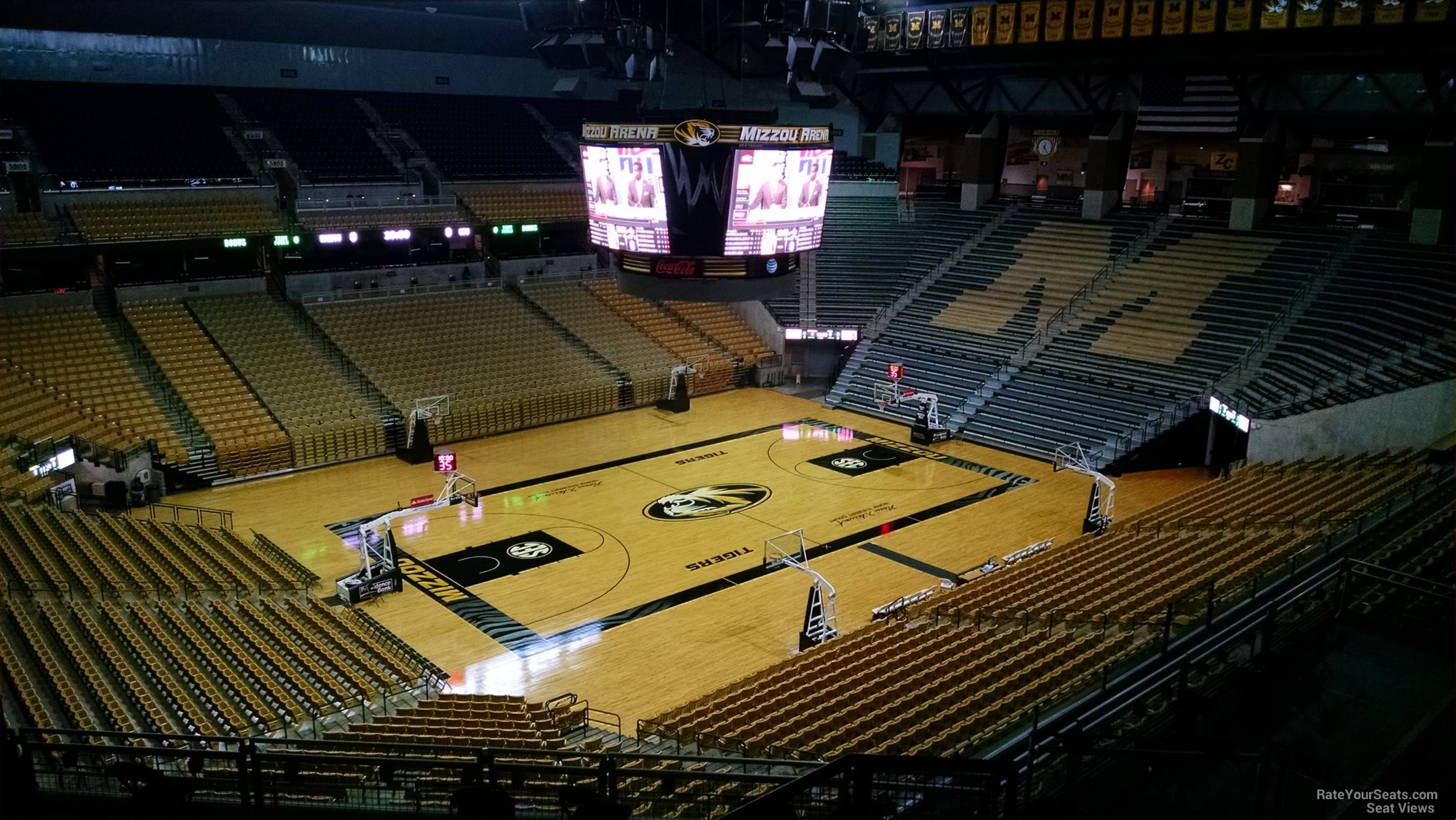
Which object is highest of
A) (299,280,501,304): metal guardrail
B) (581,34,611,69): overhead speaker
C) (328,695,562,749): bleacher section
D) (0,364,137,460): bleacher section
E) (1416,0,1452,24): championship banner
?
(1416,0,1452,24): championship banner

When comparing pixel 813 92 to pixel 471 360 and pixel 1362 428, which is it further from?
pixel 1362 428

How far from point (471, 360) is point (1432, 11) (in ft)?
82.1

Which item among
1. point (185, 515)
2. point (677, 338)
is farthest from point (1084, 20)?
point (185, 515)

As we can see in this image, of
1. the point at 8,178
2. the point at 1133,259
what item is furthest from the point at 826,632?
the point at 8,178

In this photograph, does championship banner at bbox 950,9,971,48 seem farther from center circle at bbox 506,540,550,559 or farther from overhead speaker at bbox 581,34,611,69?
center circle at bbox 506,540,550,559

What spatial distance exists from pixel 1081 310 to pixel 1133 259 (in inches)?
104

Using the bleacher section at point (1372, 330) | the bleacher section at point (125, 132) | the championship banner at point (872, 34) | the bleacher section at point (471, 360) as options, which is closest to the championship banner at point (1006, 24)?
the championship banner at point (872, 34)

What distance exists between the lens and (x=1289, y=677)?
891 cm

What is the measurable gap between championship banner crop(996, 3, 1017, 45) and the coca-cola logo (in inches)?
627

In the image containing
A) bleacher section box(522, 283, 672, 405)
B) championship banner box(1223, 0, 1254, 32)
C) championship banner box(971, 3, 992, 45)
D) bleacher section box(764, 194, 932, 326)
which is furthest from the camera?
bleacher section box(764, 194, 932, 326)

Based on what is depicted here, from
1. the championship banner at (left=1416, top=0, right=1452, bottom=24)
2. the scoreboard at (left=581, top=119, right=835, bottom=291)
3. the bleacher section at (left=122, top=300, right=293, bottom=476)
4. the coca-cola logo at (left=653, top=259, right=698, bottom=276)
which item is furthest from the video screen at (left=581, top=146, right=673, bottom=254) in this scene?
the championship banner at (left=1416, top=0, right=1452, bottom=24)

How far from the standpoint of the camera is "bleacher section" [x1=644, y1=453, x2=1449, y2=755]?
10.8m

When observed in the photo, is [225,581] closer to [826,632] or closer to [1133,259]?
[826,632]

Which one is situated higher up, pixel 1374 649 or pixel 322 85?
pixel 322 85
